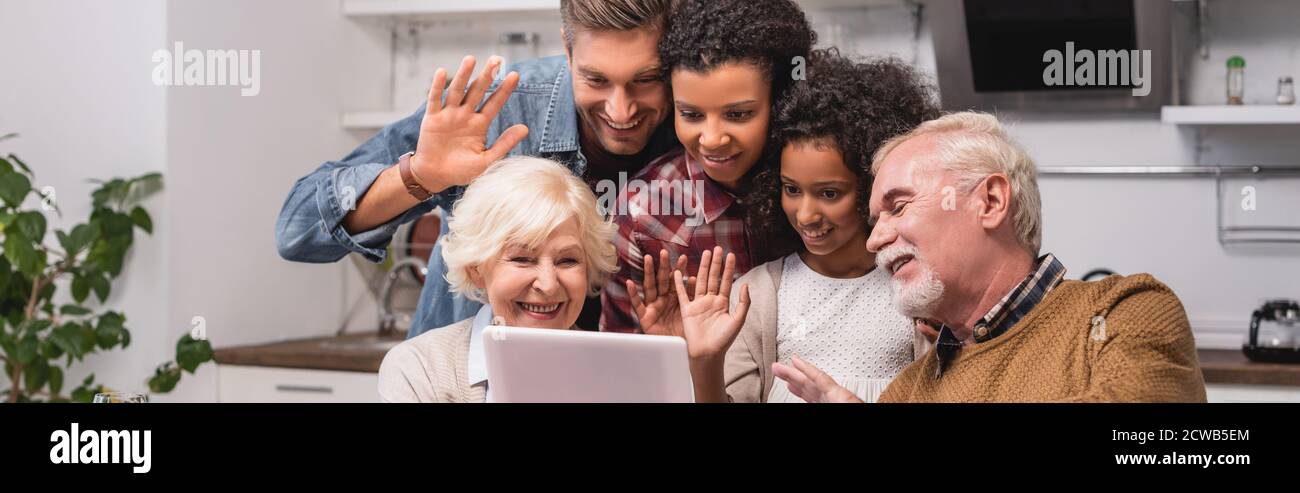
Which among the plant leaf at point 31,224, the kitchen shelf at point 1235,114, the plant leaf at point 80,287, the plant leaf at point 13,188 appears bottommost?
the plant leaf at point 80,287

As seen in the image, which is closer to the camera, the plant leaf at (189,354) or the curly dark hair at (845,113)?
→ the curly dark hair at (845,113)

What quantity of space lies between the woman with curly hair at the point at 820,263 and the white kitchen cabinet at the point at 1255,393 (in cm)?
114

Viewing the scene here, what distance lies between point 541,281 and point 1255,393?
5.13 feet

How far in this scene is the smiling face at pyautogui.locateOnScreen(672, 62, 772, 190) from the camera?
1.31 meters

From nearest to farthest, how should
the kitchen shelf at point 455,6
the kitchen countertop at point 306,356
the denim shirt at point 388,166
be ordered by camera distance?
the denim shirt at point 388,166 → the kitchen countertop at point 306,356 → the kitchen shelf at point 455,6

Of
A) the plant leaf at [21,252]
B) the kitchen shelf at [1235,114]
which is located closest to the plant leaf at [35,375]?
the plant leaf at [21,252]

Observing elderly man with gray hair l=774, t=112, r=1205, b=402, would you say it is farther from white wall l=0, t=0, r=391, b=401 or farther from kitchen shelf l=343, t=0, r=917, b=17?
white wall l=0, t=0, r=391, b=401

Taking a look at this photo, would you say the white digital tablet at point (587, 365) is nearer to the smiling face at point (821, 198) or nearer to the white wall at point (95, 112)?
the smiling face at point (821, 198)

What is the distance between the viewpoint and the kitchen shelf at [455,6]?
278 centimetres

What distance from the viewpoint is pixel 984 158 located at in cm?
125

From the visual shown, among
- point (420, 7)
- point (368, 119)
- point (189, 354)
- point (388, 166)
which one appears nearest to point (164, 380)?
point (189, 354)

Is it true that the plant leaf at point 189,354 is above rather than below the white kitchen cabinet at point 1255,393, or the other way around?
above

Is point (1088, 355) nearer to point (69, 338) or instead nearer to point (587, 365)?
point (587, 365)
